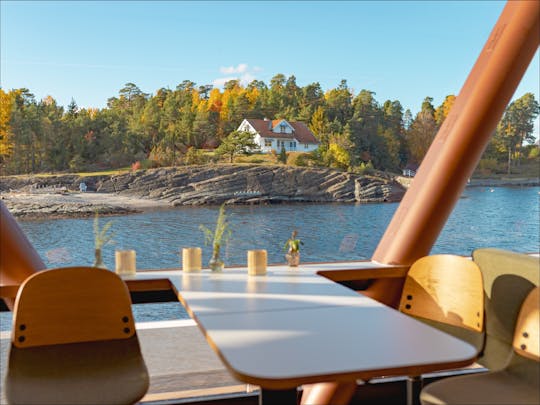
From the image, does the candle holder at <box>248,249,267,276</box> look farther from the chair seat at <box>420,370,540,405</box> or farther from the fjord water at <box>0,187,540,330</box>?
the fjord water at <box>0,187,540,330</box>

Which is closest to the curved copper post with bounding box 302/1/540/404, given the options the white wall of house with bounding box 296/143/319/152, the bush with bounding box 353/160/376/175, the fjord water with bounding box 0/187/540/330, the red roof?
the fjord water with bounding box 0/187/540/330

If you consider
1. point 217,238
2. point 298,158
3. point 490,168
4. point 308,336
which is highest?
point 298,158

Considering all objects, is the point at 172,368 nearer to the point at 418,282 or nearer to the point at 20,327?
the point at 20,327

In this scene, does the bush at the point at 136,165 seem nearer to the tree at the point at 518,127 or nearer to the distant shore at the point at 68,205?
the distant shore at the point at 68,205

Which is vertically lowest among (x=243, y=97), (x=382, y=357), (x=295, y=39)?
(x=382, y=357)

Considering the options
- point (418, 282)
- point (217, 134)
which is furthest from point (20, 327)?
A: point (217, 134)

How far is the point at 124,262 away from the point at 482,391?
1.60m

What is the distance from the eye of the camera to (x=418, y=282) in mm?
2375

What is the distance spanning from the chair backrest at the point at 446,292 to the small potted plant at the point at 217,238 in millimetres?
862

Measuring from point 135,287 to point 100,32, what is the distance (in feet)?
19.5

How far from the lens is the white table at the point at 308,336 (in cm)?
123

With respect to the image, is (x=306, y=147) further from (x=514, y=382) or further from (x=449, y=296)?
(x=514, y=382)

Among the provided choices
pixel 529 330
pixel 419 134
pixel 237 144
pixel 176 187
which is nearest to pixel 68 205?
pixel 176 187

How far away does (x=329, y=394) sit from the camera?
2449 mm
